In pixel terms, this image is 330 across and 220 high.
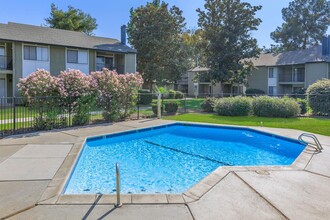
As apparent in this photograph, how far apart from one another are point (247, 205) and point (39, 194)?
3349mm

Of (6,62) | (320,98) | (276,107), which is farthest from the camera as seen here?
(6,62)

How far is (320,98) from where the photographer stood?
15602 mm

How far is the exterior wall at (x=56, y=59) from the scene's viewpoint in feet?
74.6

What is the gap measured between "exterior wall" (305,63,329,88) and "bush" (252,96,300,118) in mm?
16755

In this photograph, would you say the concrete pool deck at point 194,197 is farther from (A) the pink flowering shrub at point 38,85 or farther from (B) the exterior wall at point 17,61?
(B) the exterior wall at point 17,61

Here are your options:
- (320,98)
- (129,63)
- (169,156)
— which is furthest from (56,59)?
(320,98)

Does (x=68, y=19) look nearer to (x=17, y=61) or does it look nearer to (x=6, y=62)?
(x=6, y=62)

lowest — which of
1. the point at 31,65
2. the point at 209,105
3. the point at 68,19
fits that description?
the point at 209,105

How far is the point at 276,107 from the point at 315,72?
714 inches

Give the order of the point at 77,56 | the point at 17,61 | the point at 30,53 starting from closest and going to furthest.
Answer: the point at 17,61, the point at 30,53, the point at 77,56

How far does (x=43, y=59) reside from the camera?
73.0ft

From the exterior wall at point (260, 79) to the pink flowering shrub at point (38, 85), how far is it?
95.4 feet

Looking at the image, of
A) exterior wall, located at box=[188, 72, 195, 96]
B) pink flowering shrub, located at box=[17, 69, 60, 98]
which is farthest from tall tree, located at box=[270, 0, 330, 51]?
pink flowering shrub, located at box=[17, 69, 60, 98]

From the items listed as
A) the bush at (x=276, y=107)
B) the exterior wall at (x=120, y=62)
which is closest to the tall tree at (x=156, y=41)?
the exterior wall at (x=120, y=62)
